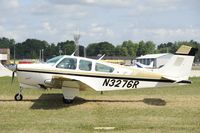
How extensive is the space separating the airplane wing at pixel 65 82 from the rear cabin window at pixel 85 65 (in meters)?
0.69

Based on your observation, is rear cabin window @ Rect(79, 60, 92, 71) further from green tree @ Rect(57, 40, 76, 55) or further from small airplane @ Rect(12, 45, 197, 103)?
green tree @ Rect(57, 40, 76, 55)

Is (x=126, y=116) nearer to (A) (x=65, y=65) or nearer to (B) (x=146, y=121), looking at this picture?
(B) (x=146, y=121)

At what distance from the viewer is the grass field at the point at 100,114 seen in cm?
1009

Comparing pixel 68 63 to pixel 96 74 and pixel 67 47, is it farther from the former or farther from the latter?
pixel 67 47

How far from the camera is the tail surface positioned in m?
15.3

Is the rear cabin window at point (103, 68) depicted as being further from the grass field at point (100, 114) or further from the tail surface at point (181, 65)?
the tail surface at point (181, 65)

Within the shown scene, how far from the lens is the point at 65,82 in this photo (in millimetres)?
14781

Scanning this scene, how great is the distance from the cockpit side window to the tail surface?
363 centimetres

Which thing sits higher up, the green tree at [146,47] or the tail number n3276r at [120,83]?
the green tree at [146,47]

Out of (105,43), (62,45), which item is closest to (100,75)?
(62,45)

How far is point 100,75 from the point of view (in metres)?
15.4

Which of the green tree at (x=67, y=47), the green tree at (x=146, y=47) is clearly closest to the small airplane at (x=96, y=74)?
the green tree at (x=67, y=47)

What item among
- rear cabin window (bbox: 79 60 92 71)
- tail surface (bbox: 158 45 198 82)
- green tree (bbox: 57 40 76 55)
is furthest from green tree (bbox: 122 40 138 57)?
rear cabin window (bbox: 79 60 92 71)

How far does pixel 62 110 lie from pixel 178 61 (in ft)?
16.8
